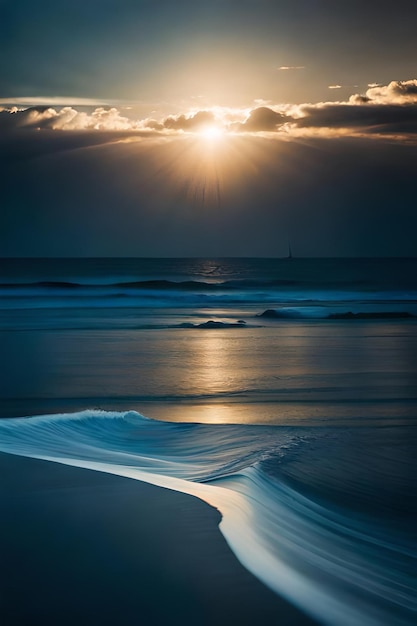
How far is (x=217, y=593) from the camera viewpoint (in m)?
2.92

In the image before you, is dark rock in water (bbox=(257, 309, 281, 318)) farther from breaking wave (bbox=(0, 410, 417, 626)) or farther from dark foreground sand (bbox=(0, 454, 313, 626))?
dark foreground sand (bbox=(0, 454, 313, 626))

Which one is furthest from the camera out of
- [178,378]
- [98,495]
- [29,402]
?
[178,378]

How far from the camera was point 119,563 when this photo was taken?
318 cm

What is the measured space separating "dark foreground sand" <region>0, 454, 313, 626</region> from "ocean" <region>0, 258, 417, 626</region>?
0.16 meters

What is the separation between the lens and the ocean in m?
3.47

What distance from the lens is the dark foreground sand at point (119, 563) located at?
108 inches

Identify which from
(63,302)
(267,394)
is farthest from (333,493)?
(63,302)

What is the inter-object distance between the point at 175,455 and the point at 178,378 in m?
4.85

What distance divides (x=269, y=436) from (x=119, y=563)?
10.9 ft

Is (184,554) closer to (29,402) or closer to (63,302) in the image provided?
(29,402)

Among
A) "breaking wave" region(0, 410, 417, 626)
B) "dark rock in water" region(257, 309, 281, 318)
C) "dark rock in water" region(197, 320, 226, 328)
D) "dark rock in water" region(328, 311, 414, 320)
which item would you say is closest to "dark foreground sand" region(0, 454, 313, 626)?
"breaking wave" region(0, 410, 417, 626)

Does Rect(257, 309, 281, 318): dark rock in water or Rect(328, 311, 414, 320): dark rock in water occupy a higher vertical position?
Rect(257, 309, 281, 318): dark rock in water

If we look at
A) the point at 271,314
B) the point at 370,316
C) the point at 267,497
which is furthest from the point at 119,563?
the point at 271,314

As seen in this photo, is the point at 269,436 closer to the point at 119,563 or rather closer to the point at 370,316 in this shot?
the point at 119,563
